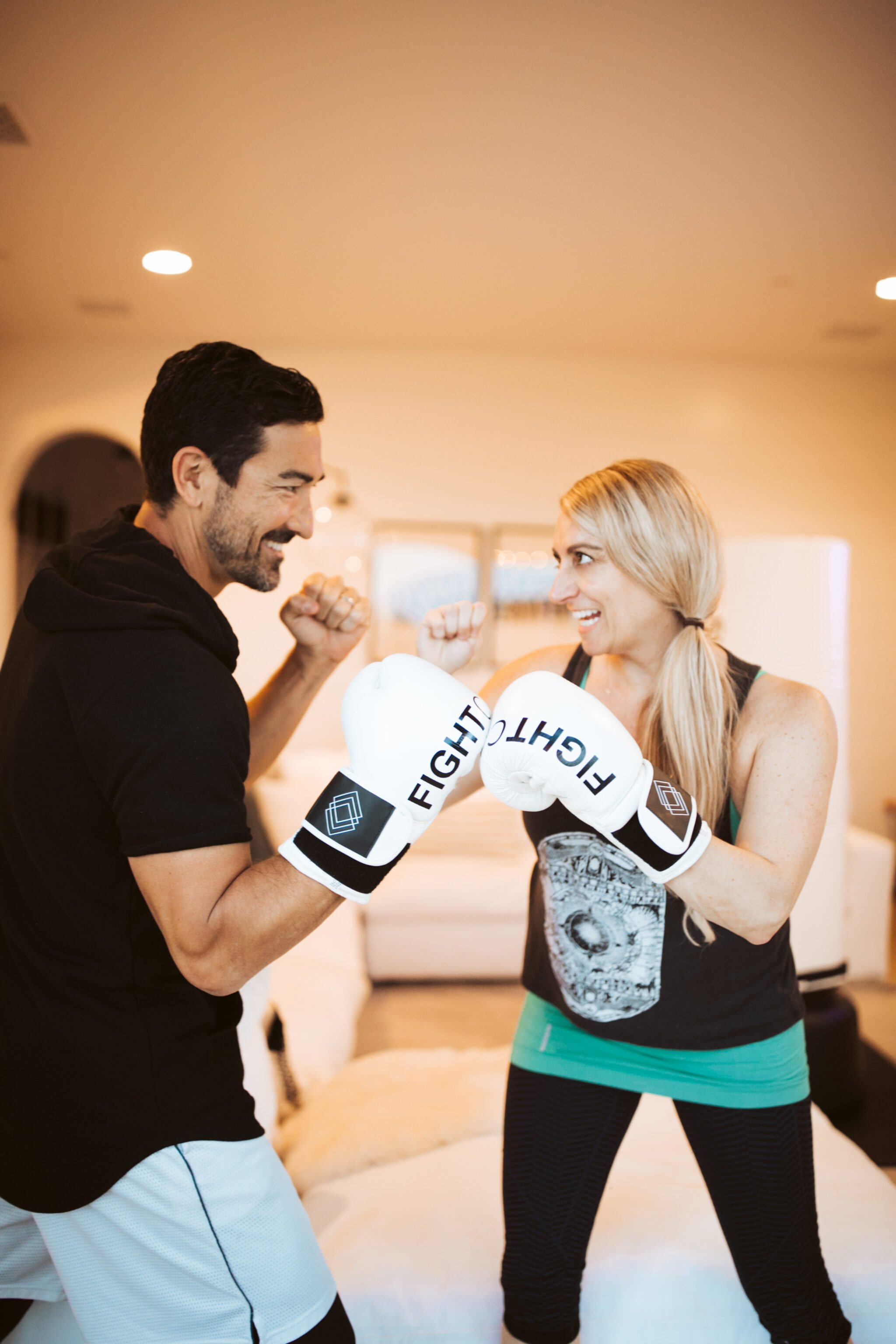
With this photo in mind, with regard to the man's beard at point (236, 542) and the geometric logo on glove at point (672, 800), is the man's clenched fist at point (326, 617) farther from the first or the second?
the geometric logo on glove at point (672, 800)

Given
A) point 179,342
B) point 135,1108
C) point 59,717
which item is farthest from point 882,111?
point 179,342

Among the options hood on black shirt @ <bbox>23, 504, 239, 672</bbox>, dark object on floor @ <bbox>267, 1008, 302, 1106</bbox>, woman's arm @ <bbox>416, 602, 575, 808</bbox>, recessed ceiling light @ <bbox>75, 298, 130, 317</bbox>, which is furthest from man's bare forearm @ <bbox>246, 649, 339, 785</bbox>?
recessed ceiling light @ <bbox>75, 298, 130, 317</bbox>

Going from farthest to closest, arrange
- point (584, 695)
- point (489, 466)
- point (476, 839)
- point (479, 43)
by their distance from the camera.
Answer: point (489, 466) < point (476, 839) < point (479, 43) < point (584, 695)

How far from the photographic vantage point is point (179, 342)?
4.55 metres

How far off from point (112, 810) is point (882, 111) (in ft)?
8.37

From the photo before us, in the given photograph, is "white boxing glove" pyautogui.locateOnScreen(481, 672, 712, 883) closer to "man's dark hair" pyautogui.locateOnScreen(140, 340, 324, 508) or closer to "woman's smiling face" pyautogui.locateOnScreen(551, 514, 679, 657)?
"woman's smiling face" pyautogui.locateOnScreen(551, 514, 679, 657)

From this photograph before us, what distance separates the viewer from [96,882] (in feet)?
3.33

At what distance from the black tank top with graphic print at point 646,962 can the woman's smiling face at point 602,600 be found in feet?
0.47

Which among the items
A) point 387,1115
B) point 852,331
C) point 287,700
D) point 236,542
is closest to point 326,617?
point 287,700

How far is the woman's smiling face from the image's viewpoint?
1394mm

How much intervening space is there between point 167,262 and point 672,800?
293 cm

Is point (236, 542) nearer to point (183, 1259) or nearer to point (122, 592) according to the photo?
point (122, 592)

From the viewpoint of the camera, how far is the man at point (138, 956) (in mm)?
945

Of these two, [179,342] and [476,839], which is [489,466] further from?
[476,839]
